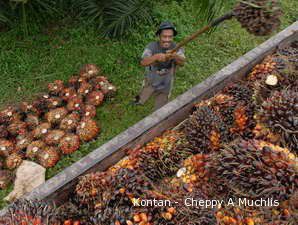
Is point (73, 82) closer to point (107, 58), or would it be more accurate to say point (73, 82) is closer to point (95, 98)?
point (95, 98)

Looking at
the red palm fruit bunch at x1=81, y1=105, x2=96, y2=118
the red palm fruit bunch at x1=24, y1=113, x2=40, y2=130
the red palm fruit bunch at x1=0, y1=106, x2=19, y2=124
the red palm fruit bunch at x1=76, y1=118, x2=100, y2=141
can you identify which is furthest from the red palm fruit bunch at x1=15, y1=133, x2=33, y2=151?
the red palm fruit bunch at x1=81, y1=105, x2=96, y2=118

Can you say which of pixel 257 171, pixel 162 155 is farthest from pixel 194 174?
pixel 257 171

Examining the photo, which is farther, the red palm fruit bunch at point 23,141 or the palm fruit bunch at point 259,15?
the red palm fruit bunch at point 23,141

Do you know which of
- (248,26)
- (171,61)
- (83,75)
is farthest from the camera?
(83,75)

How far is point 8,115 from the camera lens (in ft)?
12.0

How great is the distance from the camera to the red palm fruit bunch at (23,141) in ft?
11.4

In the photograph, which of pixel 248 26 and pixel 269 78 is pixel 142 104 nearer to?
pixel 269 78

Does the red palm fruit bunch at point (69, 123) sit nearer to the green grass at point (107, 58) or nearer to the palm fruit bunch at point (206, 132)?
the green grass at point (107, 58)

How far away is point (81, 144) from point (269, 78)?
205cm

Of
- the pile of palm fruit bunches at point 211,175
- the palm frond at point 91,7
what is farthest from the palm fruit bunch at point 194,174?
the palm frond at point 91,7

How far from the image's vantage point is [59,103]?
12.7 feet

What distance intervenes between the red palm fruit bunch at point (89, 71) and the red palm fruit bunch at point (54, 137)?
2.90ft

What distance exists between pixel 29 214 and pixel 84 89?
2399mm

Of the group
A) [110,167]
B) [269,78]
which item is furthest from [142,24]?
[110,167]
